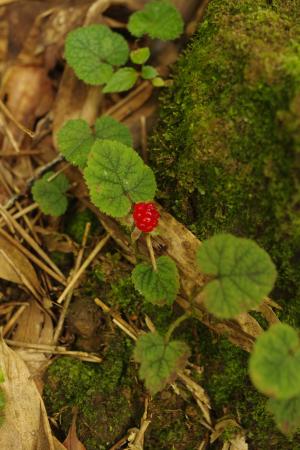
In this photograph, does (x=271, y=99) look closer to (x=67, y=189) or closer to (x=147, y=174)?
(x=147, y=174)

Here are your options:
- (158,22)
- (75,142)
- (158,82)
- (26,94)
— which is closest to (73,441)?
(75,142)

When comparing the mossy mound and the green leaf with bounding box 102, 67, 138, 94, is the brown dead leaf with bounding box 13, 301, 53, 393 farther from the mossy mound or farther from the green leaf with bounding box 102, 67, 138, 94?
the green leaf with bounding box 102, 67, 138, 94

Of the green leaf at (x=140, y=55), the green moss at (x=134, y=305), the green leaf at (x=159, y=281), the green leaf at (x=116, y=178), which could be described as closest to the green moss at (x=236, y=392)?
the green moss at (x=134, y=305)

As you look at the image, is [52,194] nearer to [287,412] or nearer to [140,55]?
[140,55]

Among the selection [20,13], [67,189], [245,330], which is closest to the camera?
[245,330]

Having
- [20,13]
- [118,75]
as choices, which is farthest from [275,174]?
[20,13]

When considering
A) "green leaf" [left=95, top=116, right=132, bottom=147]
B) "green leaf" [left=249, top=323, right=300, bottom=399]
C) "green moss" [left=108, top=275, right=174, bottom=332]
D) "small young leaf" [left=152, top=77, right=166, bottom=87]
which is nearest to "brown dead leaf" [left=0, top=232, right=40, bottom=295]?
"green moss" [left=108, top=275, right=174, bottom=332]

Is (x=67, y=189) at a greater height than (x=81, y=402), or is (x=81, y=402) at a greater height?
(x=67, y=189)
